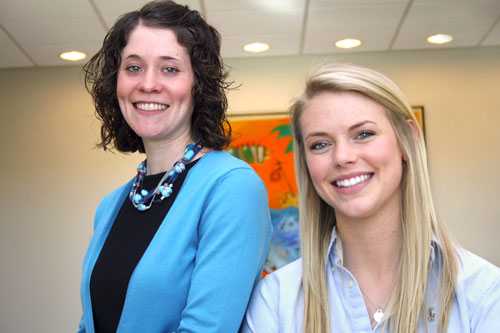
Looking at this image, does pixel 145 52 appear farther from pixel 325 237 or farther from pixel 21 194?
pixel 21 194

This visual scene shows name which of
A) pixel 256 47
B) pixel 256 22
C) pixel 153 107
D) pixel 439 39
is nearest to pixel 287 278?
pixel 153 107

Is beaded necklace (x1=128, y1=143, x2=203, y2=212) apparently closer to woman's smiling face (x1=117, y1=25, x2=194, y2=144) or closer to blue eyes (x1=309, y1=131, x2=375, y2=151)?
woman's smiling face (x1=117, y1=25, x2=194, y2=144)

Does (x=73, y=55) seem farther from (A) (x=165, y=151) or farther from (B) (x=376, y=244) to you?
(B) (x=376, y=244)

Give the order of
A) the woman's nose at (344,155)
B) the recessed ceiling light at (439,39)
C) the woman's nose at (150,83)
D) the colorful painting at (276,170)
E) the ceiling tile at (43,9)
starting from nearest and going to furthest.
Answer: the woman's nose at (344,155), the woman's nose at (150,83), the ceiling tile at (43,9), the recessed ceiling light at (439,39), the colorful painting at (276,170)

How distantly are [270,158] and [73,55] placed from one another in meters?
1.90

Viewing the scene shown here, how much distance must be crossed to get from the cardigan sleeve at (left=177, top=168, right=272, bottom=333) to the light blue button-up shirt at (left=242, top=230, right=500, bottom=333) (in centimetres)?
7

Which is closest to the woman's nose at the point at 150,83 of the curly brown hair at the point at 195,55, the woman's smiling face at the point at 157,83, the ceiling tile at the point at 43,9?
the woman's smiling face at the point at 157,83

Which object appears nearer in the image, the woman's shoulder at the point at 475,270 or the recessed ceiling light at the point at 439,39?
the woman's shoulder at the point at 475,270

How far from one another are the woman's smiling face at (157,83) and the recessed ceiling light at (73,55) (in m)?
3.44

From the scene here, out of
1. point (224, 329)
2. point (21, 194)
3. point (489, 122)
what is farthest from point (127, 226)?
point (489, 122)

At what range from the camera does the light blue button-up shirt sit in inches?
51.8

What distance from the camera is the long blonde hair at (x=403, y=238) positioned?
138 cm

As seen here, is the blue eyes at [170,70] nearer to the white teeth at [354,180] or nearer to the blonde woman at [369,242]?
the blonde woman at [369,242]

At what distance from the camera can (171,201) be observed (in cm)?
159
